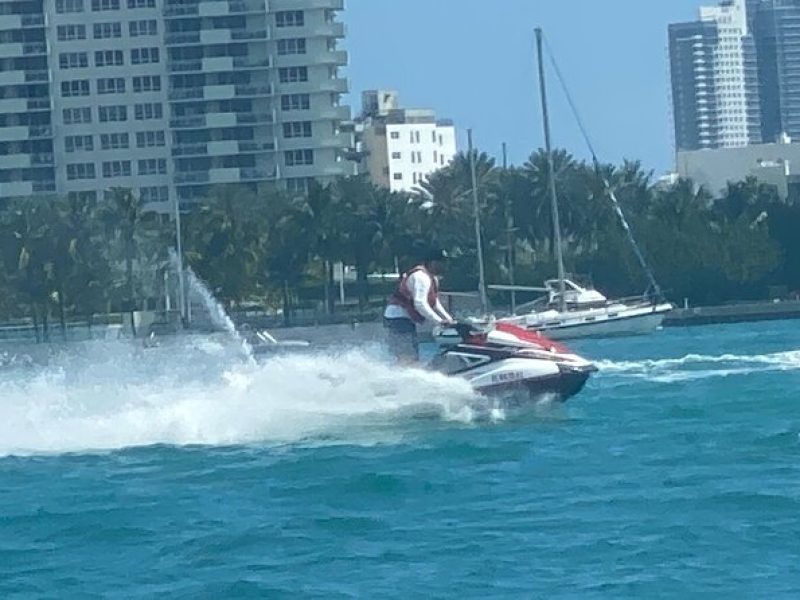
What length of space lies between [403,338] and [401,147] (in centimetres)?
11773

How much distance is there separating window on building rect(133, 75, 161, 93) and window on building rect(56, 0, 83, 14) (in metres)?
4.81

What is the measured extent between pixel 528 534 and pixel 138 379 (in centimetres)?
1076

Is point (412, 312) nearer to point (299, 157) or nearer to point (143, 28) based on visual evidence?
point (299, 157)

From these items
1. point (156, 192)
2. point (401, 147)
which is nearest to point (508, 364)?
point (156, 192)

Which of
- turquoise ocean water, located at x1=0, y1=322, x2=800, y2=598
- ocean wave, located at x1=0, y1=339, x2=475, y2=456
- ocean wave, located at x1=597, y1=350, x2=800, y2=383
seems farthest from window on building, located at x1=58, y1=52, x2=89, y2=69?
ocean wave, located at x1=0, y1=339, x2=475, y2=456

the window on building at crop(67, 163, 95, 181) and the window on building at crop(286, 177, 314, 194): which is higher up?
the window on building at crop(67, 163, 95, 181)

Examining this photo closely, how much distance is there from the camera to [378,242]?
85875 mm

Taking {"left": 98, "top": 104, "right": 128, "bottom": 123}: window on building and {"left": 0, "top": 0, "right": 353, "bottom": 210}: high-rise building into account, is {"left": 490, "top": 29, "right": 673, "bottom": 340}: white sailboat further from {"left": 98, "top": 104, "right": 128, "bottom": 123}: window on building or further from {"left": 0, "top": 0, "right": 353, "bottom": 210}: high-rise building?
{"left": 98, "top": 104, "right": 128, "bottom": 123}: window on building

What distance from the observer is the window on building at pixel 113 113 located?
11156 cm

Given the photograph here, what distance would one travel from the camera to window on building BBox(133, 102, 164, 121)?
111562 mm

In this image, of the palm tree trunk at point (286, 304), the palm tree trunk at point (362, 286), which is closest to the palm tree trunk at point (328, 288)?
the palm tree trunk at point (362, 286)

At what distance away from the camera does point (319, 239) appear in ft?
281

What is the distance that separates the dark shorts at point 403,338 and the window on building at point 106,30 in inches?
3614

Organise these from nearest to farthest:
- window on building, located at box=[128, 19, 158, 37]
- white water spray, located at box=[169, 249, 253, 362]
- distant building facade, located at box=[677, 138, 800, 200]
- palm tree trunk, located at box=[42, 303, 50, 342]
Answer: white water spray, located at box=[169, 249, 253, 362]
palm tree trunk, located at box=[42, 303, 50, 342]
window on building, located at box=[128, 19, 158, 37]
distant building facade, located at box=[677, 138, 800, 200]
